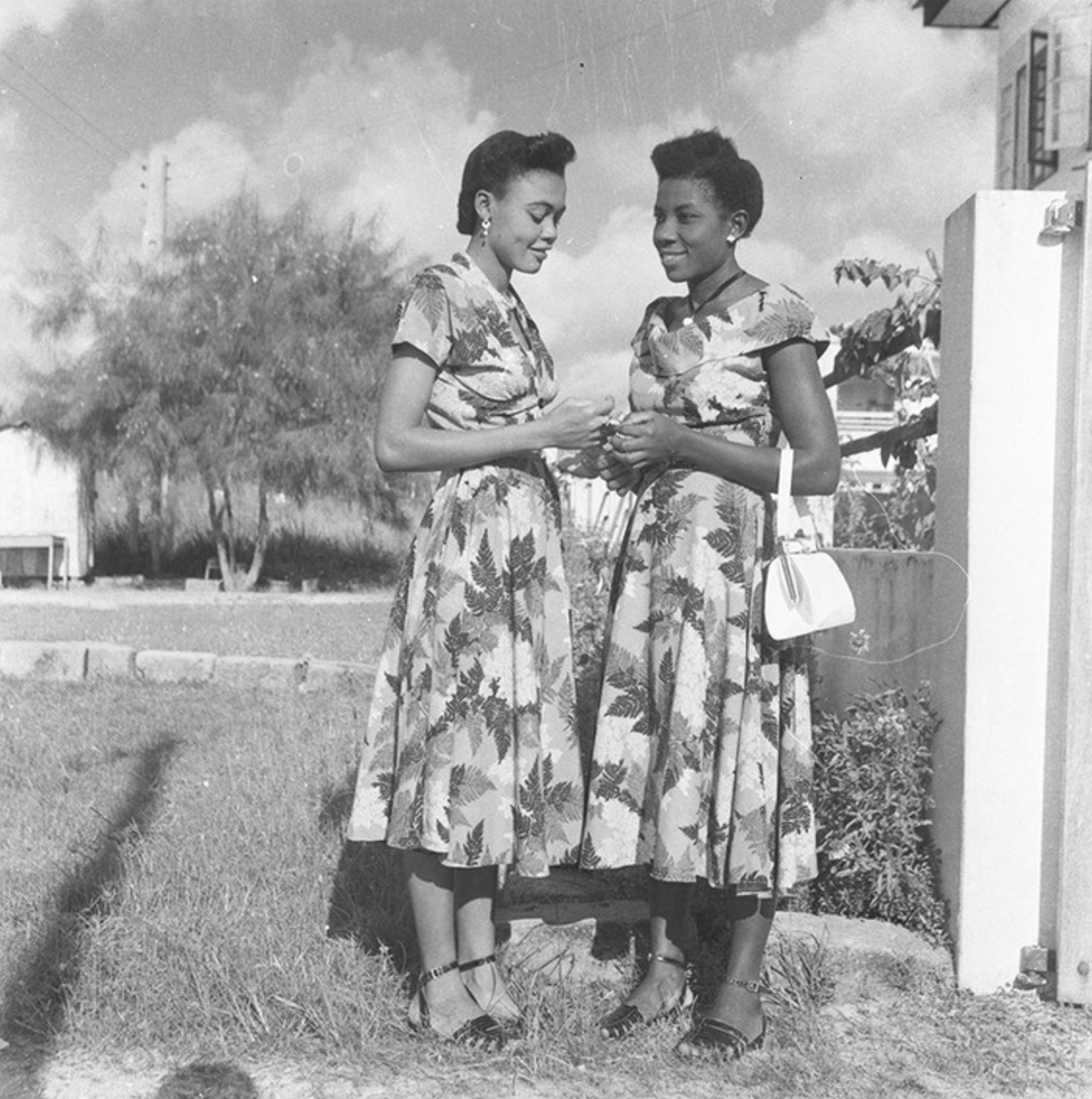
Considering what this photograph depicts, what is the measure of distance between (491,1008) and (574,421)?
4.54 ft

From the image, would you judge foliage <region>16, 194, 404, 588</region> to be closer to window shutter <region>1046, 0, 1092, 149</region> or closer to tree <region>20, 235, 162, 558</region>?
tree <region>20, 235, 162, 558</region>

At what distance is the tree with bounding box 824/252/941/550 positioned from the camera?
4949 millimetres

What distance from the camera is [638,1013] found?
2.97 m

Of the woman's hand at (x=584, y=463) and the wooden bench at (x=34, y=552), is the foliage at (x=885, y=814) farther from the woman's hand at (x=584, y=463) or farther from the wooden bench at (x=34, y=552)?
the wooden bench at (x=34, y=552)

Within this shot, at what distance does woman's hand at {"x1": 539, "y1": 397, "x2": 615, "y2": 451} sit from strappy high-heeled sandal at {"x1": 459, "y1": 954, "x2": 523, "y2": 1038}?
1.23 metres

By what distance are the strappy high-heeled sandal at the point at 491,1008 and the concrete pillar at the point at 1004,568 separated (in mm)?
1151

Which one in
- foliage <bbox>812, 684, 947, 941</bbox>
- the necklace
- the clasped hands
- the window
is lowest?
foliage <bbox>812, 684, 947, 941</bbox>

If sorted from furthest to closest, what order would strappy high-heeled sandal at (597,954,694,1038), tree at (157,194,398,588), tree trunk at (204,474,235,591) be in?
tree trunk at (204,474,235,591) → tree at (157,194,398,588) → strappy high-heeled sandal at (597,954,694,1038)

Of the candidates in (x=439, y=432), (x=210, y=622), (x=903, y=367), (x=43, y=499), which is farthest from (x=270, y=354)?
(x=439, y=432)

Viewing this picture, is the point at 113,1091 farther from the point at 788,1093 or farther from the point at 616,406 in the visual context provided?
the point at 616,406

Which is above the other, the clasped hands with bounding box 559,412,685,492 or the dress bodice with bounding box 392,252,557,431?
the dress bodice with bounding box 392,252,557,431

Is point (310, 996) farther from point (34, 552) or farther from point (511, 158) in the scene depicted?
point (34, 552)

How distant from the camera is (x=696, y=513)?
285cm

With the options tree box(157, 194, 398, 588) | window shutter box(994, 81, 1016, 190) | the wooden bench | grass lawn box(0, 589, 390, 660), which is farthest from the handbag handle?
the wooden bench
